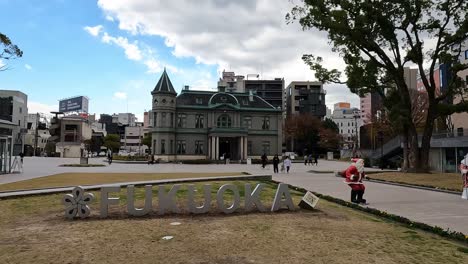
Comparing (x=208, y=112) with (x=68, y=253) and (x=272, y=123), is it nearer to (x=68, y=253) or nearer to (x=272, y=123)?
(x=272, y=123)

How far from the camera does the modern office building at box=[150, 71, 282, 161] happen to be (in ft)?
178

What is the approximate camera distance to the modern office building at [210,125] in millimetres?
54312

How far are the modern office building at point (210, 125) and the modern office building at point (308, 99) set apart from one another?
4003 centimetres

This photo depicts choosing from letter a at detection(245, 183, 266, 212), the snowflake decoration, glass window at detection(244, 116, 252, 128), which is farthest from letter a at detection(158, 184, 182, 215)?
glass window at detection(244, 116, 252, 128)

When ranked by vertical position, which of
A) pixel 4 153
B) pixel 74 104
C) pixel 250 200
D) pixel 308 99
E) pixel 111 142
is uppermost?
pixel 308 99

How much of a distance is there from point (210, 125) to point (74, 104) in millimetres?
57547

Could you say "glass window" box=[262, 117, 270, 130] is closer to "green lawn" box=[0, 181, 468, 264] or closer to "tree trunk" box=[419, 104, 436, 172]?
"tree trunk" box=[419, 104, 436, 172]

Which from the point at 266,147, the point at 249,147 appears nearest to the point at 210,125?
Result: the point at 249,147

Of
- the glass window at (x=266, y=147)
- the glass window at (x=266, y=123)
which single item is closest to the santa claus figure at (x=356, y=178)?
the glass window at (x=266, y=147)

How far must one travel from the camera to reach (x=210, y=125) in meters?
56.9

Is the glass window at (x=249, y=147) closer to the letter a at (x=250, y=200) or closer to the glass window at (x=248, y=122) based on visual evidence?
the glass window at (x=248, y=122)

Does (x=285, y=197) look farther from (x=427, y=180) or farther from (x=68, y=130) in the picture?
(x=68, y=130)

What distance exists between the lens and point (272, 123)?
59.9 meters

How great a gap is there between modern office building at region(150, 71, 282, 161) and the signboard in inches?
1998
